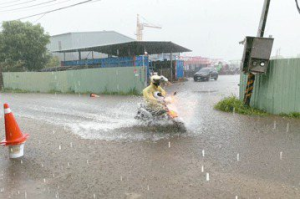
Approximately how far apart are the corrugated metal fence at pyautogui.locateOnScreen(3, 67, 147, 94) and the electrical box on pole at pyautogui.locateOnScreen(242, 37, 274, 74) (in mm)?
8833

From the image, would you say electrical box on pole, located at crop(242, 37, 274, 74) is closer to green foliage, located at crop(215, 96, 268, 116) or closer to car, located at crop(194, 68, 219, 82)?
→ green foliage, located at crop(215, 96, 268, 116)

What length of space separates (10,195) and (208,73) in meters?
26.4

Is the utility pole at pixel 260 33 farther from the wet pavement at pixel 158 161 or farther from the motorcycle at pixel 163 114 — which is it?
the motorcycle at pixel 163 114

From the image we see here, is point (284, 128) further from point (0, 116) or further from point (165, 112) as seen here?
point (0, 116)

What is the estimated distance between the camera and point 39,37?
1206 inches

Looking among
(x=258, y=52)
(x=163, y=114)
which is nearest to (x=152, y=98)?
(x=163, y=114)

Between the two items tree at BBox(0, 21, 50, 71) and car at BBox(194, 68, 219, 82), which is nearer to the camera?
car at BBox(194, 68, 219, 82)

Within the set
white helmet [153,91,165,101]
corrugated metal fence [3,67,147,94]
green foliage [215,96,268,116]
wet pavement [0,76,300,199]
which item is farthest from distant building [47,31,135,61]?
wet pavement [0,76,300,199]

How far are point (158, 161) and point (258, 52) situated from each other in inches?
237

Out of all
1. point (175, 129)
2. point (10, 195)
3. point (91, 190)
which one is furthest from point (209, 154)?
point (10, 195)

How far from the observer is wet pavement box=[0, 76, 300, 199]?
3967mm

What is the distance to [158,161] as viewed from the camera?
202 inches

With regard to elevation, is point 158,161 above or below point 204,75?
below

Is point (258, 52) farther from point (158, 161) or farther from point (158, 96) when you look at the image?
point (158, 161)
